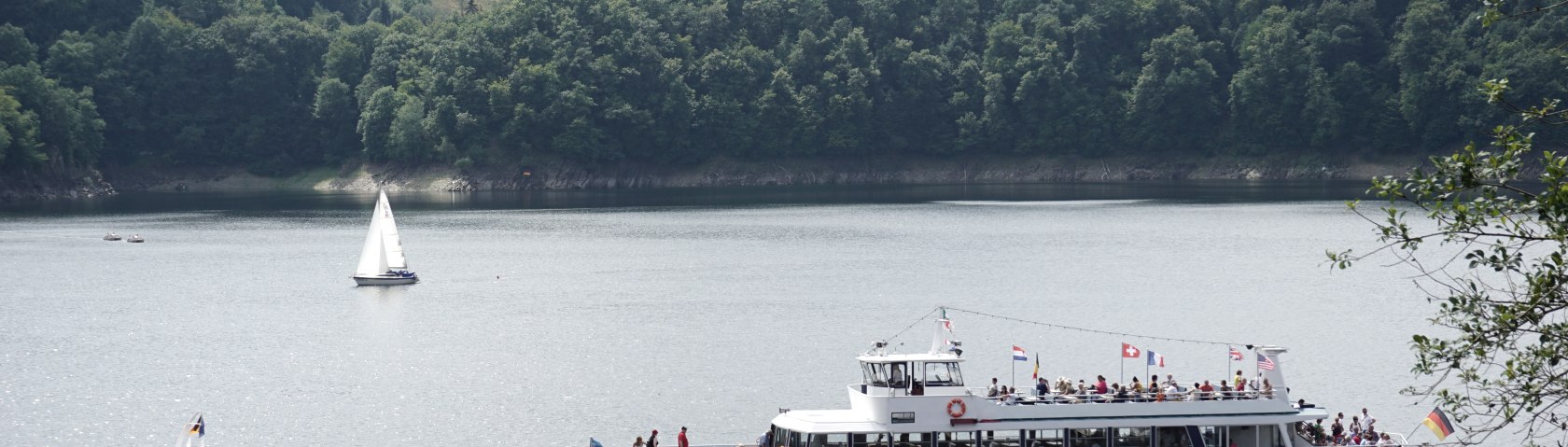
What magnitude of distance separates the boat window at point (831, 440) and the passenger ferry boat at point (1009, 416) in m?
0.03

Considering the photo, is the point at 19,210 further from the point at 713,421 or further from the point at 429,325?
the point at 713,421

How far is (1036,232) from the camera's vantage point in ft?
470

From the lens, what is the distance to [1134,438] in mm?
46406

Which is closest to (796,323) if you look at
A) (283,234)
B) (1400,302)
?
(1400,302)

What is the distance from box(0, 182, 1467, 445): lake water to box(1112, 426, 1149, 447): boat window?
9.59 meters

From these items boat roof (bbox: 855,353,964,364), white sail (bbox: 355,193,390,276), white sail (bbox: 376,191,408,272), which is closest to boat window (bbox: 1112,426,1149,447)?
boat roof (bbox: 855,353,964,364)

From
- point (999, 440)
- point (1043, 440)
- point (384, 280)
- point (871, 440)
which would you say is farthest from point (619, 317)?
point (1043, 440)

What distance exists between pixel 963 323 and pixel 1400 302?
81.2 ft

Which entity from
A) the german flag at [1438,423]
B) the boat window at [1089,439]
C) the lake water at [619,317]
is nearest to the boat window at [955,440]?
the boat window at [1089,439]

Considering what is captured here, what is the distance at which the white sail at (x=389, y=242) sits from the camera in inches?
4478

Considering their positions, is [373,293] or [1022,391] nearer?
[1022,391]

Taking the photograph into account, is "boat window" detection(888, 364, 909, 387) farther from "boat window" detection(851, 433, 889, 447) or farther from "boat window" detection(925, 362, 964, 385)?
"boat window" detection(851, 433, 889, 447)

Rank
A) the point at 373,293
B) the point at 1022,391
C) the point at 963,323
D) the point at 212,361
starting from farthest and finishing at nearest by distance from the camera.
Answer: the point at 373,293 → the point at 963,323 → the point at 212,361 → the point at 1022,391

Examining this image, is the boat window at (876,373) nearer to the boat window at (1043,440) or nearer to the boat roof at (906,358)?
the boat roof at (906,358)
